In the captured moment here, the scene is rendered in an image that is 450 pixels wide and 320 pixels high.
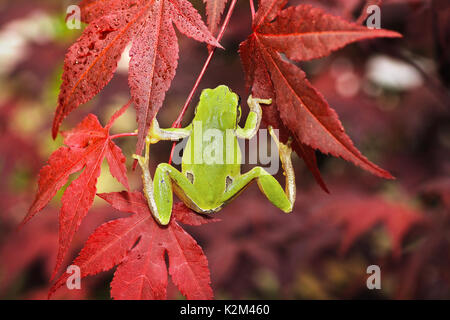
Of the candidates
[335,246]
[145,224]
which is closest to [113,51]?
[145,224]

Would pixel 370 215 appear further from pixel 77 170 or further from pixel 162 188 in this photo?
pixel 77 170

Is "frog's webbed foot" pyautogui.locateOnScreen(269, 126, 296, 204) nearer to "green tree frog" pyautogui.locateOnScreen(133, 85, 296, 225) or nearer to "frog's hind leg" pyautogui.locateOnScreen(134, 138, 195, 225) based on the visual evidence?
"green tree frog" pyautogui.locateOnScreen(133, 85, 296, 225)

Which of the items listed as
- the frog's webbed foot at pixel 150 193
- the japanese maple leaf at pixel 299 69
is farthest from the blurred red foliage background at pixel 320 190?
the japanese maple leaf at pixel 299 69

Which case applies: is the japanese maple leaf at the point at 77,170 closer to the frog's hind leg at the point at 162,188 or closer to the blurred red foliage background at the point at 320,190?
the frog's hind leg at the point at 162,188

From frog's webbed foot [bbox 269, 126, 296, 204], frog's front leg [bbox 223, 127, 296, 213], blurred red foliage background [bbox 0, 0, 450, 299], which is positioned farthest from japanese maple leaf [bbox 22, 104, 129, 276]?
blurred red foliage background [bbox 0, 0, 450, 299]

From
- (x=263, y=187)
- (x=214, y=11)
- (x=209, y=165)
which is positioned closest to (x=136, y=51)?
(x=214, y=11)

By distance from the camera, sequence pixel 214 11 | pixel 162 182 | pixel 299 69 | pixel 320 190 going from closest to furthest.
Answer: pixel 299 69
pixel 214 11
pixel 162 182
pixel 320 190
